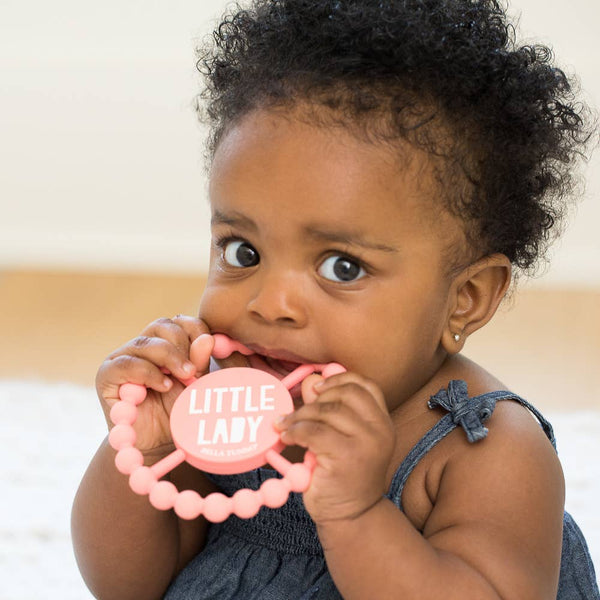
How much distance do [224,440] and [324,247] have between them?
184 mm

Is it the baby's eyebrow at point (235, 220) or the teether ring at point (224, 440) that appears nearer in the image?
the teether ring at point (224, 440)

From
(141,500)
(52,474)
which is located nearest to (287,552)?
(141,500)

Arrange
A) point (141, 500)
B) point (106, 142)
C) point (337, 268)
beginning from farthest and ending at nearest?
point (106, 142) → point (141, 500) → point (337, 268)

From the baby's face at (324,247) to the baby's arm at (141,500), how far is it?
51 millimetres

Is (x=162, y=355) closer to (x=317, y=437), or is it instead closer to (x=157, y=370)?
(x=157, y=370)

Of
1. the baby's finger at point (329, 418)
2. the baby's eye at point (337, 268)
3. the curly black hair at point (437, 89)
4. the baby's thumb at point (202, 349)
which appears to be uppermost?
the curly black hair at point (437, 89)

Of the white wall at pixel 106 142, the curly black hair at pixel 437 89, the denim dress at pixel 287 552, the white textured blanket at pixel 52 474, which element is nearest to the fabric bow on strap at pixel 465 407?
the denim dress at pixel 287 552

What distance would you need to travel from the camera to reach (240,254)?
0.85 m

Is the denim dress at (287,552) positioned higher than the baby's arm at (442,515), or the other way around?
the baby's arm at (442,515)

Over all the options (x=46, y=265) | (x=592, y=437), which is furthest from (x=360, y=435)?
(x=46, y=265)

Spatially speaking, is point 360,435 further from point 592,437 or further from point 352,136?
point 592,437

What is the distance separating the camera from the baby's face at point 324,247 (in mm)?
794

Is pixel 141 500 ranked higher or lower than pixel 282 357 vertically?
lower

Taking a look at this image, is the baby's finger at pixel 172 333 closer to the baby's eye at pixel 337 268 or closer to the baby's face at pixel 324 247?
the baby's face at pixel 324 247
